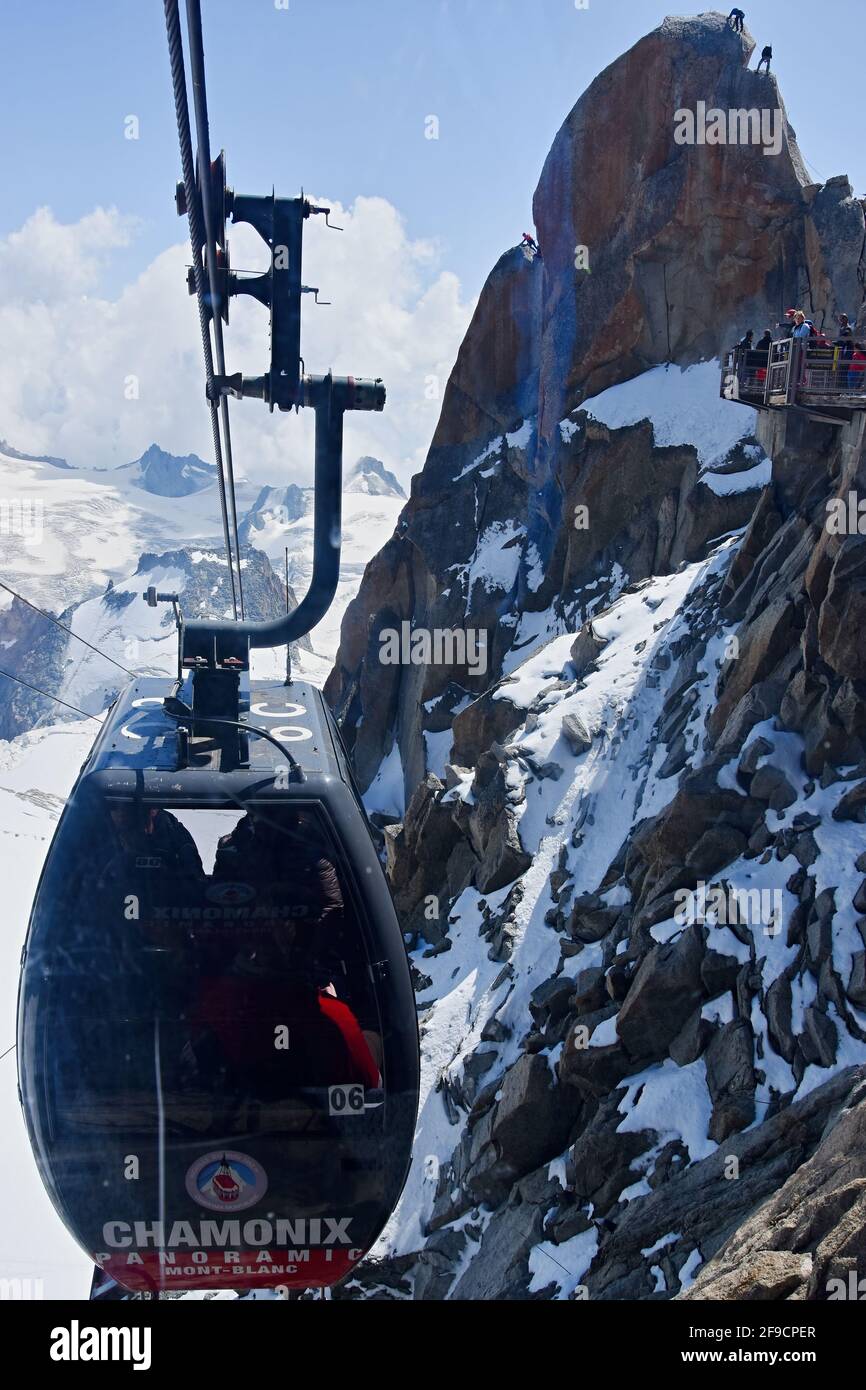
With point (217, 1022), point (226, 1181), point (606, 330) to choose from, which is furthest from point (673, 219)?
point (226, 1181)

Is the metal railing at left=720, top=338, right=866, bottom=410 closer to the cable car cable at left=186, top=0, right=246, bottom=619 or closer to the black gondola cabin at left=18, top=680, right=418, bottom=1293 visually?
the cable car cable at left=186, top=0, right=246, bottom=619

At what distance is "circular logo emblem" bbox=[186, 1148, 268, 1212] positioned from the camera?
6168 millimetres

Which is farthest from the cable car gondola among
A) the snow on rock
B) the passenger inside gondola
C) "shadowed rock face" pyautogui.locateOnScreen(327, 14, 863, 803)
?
the snow on rock

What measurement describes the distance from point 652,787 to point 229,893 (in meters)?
12.8

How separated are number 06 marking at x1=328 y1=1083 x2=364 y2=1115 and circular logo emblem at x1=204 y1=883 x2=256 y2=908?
116cm

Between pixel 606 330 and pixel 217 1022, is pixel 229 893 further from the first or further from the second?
pixel 606 330

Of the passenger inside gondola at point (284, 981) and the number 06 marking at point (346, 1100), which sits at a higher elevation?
the passenger inside gondola at point (284, 981)

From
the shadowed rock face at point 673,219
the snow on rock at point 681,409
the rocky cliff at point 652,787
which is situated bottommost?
the rocky cliff at point 652,787

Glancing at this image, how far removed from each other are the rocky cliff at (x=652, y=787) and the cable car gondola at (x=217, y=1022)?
9.12 feet

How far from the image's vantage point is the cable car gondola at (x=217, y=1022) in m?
6.07

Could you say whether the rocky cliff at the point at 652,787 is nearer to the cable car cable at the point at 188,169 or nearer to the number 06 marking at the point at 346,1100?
the number 06 marking at the point at 346,1100

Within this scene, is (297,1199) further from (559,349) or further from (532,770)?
(559,349)

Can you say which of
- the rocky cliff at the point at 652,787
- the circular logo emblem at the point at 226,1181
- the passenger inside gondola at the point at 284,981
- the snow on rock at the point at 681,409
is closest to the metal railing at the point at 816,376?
the rocky cliff at the point at 652,787
